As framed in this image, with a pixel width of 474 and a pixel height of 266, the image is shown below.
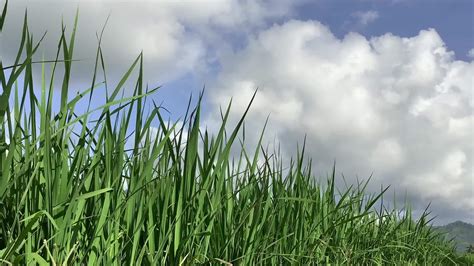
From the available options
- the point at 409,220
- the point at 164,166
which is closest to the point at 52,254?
the point at 164,166

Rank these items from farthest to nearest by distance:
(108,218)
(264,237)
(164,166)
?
(264,237), (164,166), (108,218)

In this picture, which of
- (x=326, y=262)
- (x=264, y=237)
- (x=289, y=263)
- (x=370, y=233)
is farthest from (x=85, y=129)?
(x=370, y=233)

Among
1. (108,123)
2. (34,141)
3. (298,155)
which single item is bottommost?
(34,141)

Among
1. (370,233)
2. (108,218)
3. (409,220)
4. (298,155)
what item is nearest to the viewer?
(108,218)

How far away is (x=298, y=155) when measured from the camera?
386cm

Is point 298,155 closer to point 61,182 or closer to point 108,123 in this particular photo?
point 108,123

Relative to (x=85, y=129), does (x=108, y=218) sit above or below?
below

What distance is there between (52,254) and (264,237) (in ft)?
4.62

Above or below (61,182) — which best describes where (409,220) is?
above

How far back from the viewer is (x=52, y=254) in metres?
2.05

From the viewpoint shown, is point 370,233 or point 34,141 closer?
point 34,141

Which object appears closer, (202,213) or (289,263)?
(202,213)

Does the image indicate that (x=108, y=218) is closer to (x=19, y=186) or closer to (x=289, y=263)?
(x=19, y=186)

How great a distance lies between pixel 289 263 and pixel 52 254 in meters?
1.83
